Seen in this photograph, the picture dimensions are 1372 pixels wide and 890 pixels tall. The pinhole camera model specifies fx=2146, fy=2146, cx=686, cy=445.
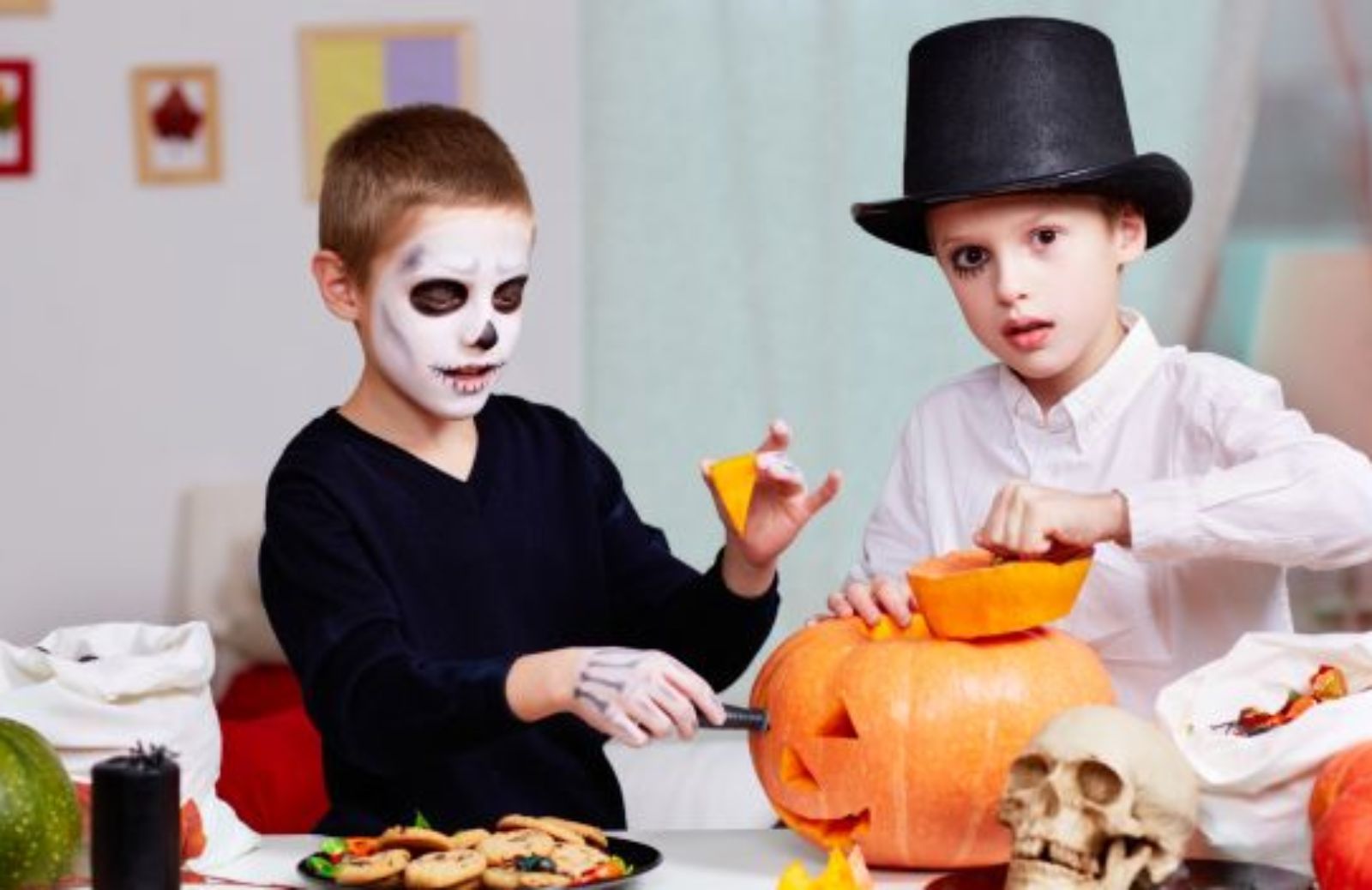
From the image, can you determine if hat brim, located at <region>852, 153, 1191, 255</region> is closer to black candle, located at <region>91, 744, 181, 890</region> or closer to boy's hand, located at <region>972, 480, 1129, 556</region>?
boy's hand, located at <region>972, 480, 1129, 556</region>

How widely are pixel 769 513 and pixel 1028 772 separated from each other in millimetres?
Result: 430

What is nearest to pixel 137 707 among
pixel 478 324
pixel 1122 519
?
pixel 478 324

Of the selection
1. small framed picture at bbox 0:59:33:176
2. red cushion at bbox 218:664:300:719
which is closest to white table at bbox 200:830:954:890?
red cushion at bbox 218:664:300:719

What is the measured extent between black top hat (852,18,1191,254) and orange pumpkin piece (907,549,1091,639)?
1.20 ft

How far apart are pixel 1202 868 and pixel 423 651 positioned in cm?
67

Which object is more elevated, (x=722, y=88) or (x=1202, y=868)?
(x=722, y=88)

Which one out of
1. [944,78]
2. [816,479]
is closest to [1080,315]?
[944,78]

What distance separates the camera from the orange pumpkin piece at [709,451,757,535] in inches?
62.7

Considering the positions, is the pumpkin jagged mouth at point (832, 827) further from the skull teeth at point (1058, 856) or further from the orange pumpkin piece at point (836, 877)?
the skull teeth at point (1058, 856)

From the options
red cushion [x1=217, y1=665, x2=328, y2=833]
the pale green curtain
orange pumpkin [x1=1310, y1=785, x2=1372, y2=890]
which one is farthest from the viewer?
the pale green curtain

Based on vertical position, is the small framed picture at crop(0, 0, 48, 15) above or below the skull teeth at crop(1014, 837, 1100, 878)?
above

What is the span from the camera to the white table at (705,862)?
4.77ft

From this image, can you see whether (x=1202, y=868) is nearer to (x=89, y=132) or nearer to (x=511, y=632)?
(x=511, y=632)

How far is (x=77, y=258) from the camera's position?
13.9ft
